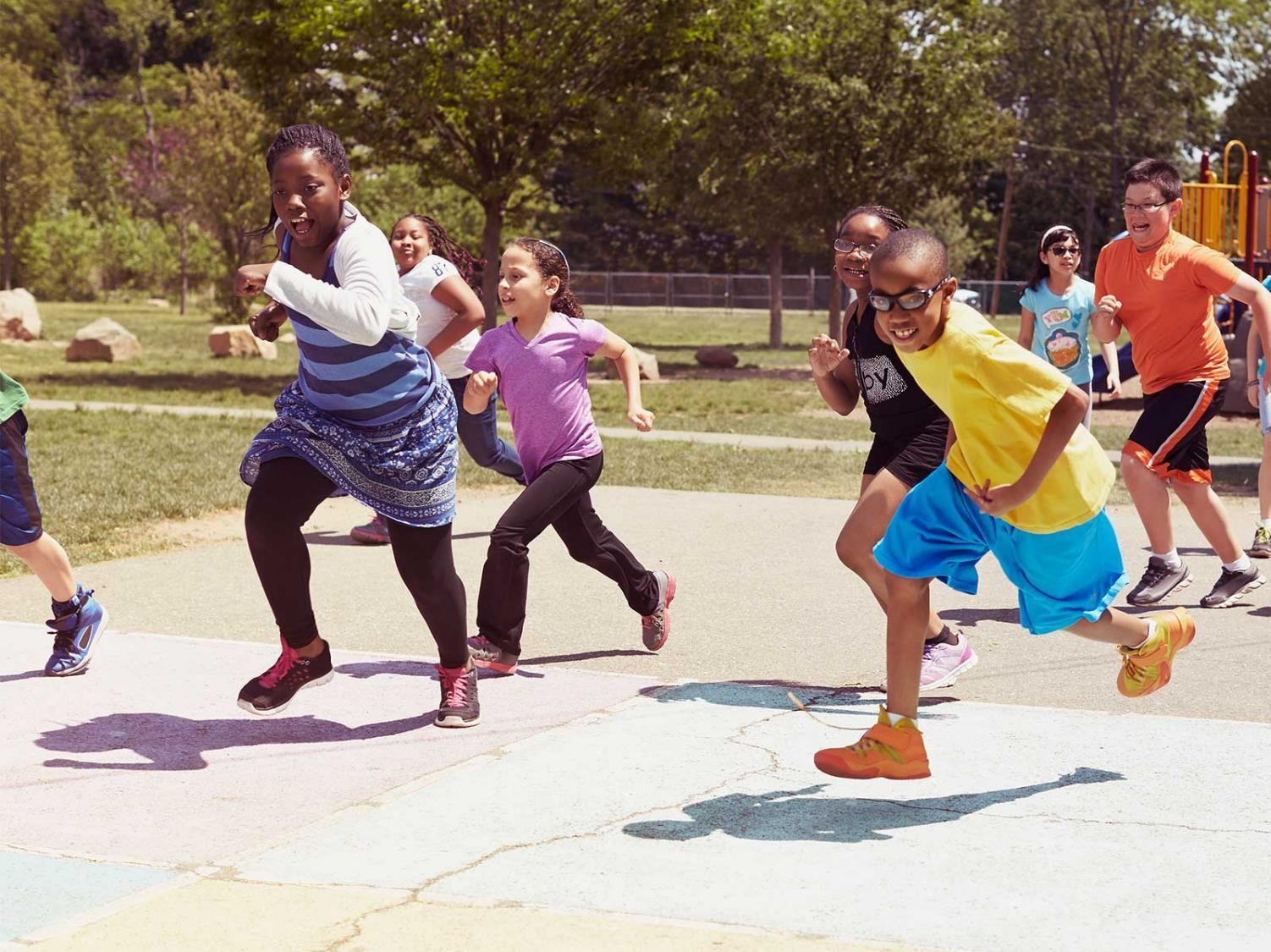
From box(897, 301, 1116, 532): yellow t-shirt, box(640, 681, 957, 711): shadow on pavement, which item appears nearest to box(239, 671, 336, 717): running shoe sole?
box(640, 681, 957, 711): shadow on pavement

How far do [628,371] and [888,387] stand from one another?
1284 millimetres

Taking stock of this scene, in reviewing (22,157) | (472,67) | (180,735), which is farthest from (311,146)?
(22,157)

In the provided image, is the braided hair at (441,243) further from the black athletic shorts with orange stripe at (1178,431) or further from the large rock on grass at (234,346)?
the large rock on grass at (234,346)

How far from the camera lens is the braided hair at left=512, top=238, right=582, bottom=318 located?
6410 millimetres

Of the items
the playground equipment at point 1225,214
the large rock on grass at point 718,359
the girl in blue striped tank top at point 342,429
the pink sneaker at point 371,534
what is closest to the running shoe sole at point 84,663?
the girl in blue striped tank top at point 342,429

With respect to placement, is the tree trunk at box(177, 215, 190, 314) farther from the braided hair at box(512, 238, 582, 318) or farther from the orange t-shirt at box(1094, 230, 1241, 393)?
the braided hair at box(512, 238, 582, 318)

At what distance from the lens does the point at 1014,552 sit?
4832 millimetres

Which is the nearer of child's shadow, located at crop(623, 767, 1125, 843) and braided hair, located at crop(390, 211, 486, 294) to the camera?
child's shadow, located at crop(623, 767, 1125, 843)

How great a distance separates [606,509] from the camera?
35.5ft

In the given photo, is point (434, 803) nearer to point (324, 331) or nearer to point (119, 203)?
→ point (324, 331)

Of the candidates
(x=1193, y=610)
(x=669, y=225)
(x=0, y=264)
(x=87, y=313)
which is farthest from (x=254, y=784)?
(x=669, y=225)

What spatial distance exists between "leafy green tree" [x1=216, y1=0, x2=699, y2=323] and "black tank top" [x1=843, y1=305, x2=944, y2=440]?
17.1 metres

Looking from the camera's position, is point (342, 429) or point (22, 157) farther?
point (22, 157)

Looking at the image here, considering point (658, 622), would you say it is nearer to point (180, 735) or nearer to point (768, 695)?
point (768, 695)
